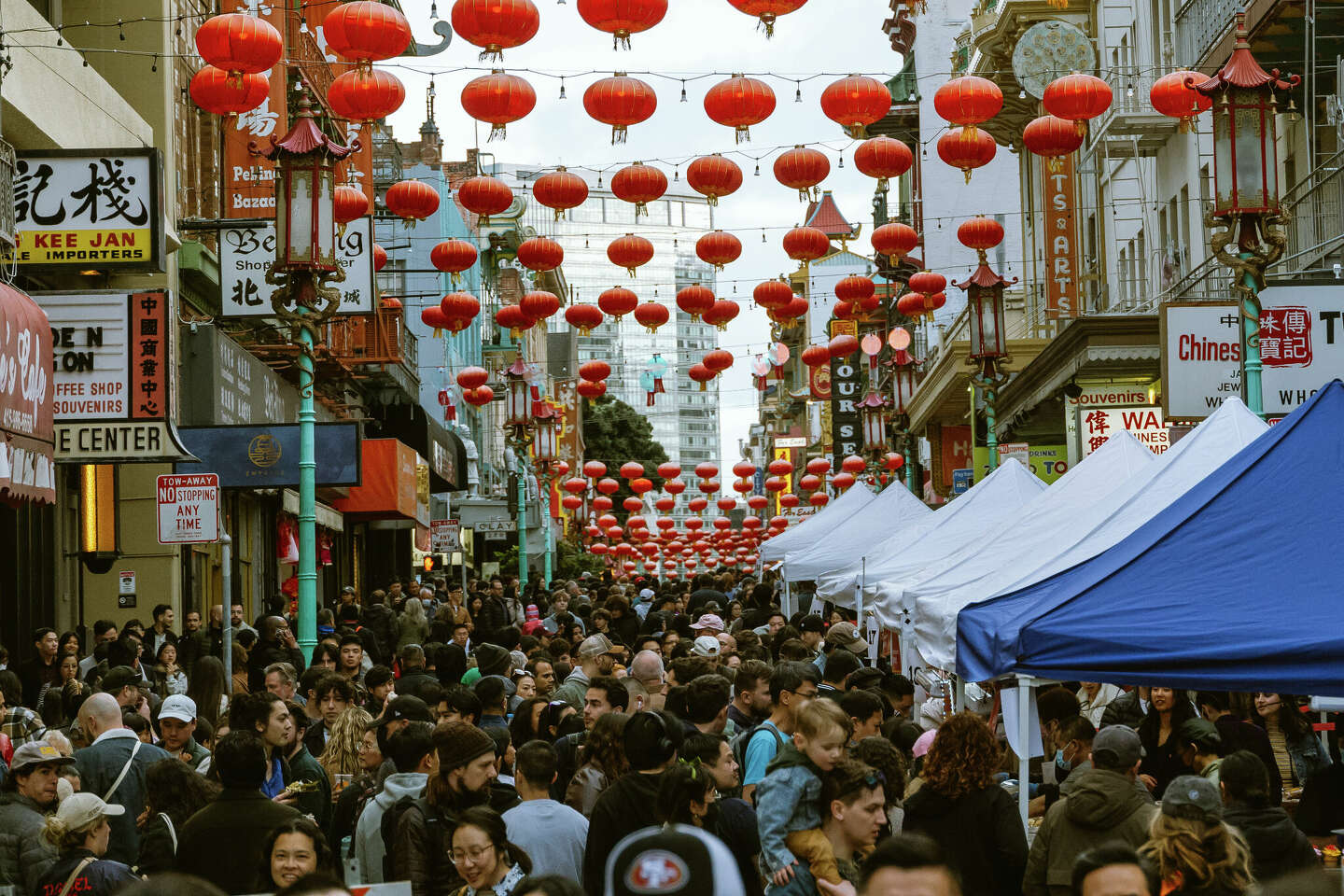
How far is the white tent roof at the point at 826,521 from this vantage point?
28453 mm

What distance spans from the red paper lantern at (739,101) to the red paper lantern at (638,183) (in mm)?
Answer: 2540

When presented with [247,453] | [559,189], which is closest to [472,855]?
[559,189]

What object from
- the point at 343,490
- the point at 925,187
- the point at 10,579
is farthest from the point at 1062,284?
the point at 925,187

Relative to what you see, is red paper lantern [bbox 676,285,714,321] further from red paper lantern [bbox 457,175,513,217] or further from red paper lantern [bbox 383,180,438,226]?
red paper lantern [bbox 457,175,513,217]

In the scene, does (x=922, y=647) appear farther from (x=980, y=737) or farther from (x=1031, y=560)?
(x=980, y=737)

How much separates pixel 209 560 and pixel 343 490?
21.3ft

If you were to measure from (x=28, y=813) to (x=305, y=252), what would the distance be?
926 cm

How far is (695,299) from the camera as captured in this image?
25781 millimetres

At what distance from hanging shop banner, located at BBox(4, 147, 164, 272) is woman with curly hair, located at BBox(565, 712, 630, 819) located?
8.42 m

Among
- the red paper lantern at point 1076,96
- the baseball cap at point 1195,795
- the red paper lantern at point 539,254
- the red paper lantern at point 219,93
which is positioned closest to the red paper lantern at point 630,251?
the red paper lantern at point 539,254

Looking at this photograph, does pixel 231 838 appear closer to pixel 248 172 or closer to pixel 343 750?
pixel 343 750

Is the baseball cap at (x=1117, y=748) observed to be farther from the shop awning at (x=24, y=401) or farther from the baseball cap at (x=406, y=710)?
the shop awning at (x=24, y=401)

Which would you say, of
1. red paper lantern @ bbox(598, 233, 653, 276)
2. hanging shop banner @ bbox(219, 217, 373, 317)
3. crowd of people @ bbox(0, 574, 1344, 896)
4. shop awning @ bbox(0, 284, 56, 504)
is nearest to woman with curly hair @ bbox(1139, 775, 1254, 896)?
crowd of people @ bbox(0, 574, 1344, 896)

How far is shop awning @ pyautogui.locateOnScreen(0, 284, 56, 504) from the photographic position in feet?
40.1
